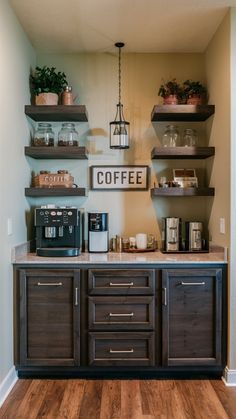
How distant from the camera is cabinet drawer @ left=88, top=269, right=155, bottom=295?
2654mm

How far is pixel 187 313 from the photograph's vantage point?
266cm

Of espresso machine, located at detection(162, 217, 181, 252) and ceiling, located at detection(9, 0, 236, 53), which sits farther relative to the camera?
espresso machine, located at detection(162, 217, 181, 252)

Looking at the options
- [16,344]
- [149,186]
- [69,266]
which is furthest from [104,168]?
[16,344]

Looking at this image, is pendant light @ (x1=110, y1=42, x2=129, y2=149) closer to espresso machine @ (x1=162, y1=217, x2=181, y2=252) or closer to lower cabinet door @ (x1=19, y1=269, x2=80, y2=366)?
espresso machine @ (x1=162, y1=217, x2=181, y2=252)

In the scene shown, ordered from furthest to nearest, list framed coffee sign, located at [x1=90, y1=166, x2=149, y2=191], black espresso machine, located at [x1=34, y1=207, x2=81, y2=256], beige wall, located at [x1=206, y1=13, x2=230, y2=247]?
1. framed coffee sign, located at [x1=90, y1=166, x2=149, y2=191]
2. black espresso machine, located at [x1=34, y1=207, x2=81, y2=256]
3. beige wall, located at [x1=206, y1=13, x2=230, y2=247]

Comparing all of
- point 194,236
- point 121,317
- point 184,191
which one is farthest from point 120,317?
point 184,191

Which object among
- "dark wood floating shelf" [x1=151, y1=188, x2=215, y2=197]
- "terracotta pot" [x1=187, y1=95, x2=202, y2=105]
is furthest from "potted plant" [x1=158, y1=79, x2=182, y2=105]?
"dark wood floating shelf" [x1=151, y1=188, x2=215, y2=197]

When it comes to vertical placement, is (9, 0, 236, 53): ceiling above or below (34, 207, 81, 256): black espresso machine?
above

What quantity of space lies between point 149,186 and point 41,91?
4.27 ft

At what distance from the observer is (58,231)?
2.99m

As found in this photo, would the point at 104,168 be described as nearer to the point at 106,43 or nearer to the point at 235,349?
the point at 106,43

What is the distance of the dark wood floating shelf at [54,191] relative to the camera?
10.0 ft

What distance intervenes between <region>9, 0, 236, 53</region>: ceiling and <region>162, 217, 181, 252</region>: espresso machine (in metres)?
1.59

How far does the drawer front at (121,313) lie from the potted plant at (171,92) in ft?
5.55
